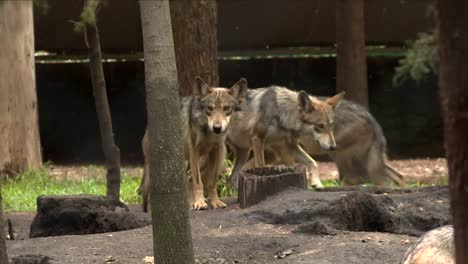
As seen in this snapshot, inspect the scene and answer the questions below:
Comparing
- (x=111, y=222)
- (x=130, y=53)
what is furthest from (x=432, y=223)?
(x=130, y=53)

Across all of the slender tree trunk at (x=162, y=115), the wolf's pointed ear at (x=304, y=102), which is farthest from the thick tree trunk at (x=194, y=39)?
the slender tree trunk at (x=162, y=115)

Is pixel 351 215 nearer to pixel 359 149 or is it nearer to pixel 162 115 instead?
pixel 162 115

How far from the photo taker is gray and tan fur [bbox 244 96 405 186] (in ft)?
36.8

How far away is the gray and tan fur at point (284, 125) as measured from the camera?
10211 mm

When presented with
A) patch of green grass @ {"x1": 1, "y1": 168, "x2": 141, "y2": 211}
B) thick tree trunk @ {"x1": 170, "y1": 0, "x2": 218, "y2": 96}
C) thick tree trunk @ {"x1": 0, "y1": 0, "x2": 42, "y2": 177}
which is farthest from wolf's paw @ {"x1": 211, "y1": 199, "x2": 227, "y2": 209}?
thick tree trunk @ {"x1": 0, "y1": 0, "x2": 42, "y2": 177}

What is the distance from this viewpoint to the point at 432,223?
6.67m

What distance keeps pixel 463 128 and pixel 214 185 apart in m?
6.78

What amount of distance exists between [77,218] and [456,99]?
17.9ft

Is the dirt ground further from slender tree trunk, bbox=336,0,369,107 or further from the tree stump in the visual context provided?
slender tree trunk, bbox=336,0,369,107

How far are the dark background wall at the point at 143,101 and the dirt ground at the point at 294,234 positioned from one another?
6998mm

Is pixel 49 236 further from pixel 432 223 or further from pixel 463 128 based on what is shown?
pixel 463 128

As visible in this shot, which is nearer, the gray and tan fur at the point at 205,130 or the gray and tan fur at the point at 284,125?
the gray and tan fur at the point at 205,130

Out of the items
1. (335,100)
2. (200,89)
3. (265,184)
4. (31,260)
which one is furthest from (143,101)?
(31,260)

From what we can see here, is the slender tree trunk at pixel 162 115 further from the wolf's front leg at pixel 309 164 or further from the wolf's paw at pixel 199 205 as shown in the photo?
the wolf's front leg at pixel 309 164
